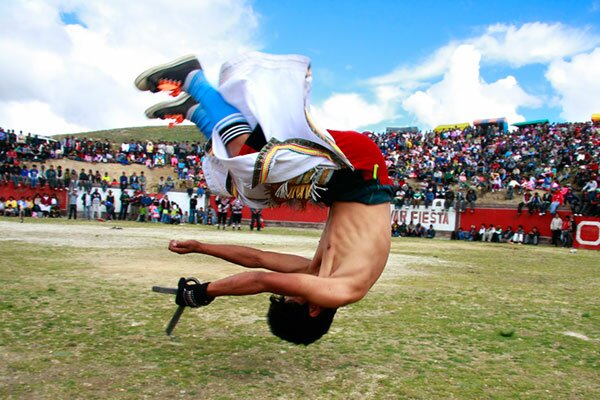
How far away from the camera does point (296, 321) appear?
3.55 metres

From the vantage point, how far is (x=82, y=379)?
3189 mm

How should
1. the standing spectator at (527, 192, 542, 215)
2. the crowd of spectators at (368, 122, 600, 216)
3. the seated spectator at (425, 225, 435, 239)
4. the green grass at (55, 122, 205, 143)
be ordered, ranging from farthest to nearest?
the green grass at (55, 122, 205, 143) < the crowd of spectators at (368, 122, 600, 216) < the seated spectator at (425, 225, 435, 239) < the standing spectator at (527, 192, 542, 215)

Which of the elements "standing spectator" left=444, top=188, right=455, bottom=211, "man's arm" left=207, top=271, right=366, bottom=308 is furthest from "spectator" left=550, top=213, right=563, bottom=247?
"man's arm" left=207, top=271, right=366, bottom=308

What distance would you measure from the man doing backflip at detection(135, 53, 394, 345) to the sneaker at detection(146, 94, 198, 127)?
12 centimetres

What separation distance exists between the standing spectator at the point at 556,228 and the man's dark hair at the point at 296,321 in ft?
74.0

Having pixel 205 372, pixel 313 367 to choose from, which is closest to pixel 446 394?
pixel 313 367

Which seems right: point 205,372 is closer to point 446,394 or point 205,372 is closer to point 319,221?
point 446,394

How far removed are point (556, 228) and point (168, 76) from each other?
2311cm

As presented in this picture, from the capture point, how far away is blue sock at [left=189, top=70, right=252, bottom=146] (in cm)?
367

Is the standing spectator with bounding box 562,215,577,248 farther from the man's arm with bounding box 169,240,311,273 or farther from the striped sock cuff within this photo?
the striped sock cuff

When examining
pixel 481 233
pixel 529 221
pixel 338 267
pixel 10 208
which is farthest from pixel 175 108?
pixel 10 208

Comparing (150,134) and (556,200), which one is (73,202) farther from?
(150,134)

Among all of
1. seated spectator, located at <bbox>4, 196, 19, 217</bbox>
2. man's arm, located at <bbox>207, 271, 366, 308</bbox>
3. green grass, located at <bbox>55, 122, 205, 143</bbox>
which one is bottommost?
seated spectator, located at <bbox>4, 196, 19, 217</bbox>

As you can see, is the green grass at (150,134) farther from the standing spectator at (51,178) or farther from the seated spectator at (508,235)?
the seated spectator at (508,235)
